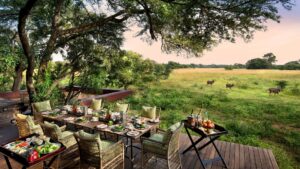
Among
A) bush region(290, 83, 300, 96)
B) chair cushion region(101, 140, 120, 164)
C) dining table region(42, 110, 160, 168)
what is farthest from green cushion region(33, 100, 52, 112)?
bush region(290, 83, 300, 96)

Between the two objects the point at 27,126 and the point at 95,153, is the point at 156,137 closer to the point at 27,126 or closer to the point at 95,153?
the point at 95,153

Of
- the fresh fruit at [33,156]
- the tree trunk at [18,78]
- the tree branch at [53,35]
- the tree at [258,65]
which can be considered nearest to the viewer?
the fresh fruit at [33,156]

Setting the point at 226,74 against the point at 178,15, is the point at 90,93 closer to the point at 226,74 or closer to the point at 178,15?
the point at 178,15

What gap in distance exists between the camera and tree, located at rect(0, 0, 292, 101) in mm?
5055

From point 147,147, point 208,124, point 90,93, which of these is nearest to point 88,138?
point 147,147

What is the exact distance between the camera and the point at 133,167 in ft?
11.8

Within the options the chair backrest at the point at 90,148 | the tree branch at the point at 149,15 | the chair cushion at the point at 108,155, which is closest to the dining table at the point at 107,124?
the chair cushion at the point at 108,155

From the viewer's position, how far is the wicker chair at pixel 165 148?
3.16 meters

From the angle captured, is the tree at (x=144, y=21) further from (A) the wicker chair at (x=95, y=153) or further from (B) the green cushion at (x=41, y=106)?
(A) the wicker chair at (x=95, y=153)

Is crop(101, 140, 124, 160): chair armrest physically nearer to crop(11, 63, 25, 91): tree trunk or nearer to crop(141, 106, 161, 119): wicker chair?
crop(141, 106, 161, 119): wicker chair

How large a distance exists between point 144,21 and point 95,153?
5.56m

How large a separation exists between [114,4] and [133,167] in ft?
17.3

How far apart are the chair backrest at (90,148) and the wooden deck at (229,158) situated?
616 millimetres

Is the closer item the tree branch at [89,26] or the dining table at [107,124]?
the dining table at [107,124]
